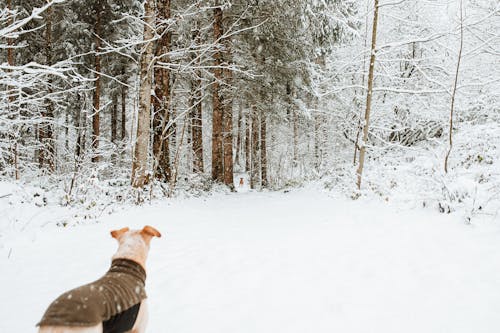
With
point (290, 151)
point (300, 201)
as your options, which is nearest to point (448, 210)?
point (300, 201)

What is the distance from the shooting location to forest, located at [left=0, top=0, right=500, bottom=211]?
8438 millimetres

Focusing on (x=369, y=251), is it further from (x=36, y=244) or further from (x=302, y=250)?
(x=36, y=244)

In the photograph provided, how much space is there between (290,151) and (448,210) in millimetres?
15469

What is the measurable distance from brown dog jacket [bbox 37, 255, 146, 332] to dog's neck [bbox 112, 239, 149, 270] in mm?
56

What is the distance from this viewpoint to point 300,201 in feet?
31.3

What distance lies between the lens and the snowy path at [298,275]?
8.79 feet

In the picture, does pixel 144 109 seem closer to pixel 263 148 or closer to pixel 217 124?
pixel 217 124

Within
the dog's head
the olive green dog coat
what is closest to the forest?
the dog's head

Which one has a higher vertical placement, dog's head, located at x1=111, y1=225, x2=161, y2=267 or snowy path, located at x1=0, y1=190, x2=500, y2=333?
dog's head, located at x1=111, y1=225, x2=161, y2=267

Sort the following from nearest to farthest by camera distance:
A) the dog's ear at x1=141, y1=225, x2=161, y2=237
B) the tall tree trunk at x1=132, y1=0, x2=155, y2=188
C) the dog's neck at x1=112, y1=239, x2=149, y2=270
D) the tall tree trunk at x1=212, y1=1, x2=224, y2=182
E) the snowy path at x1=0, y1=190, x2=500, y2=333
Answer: the dog's neck at x1=112, y1=239, x2=149, y2=270
the dog's ear at x1=141, y1=225, x2=161, y2=237
the snowy path at x1=0, y1=190, x2=500, y2=333
the tall tree trunk at x1=132, y1=0, x2=155, y2=188
the tall tree trunk at x1=212, y1=1, x2=224, y2=182

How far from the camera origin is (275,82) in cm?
1312

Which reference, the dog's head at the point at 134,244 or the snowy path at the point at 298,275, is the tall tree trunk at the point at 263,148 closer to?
the snowy path at the point at 298,275

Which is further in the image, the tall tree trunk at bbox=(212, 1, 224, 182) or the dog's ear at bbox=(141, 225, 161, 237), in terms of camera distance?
the tall tree trunk at bbox=(212, 1, 224, 182)

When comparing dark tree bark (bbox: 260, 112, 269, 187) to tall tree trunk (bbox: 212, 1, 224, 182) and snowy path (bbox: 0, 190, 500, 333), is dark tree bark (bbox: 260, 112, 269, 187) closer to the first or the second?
tall tree trunk (bbox: 212, 1, 224, 182)
